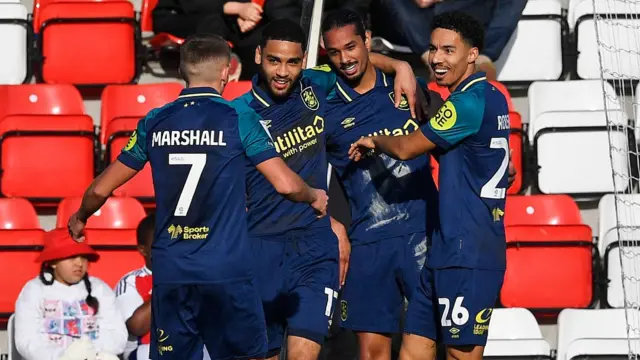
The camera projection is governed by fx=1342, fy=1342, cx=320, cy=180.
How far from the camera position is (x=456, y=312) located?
6.57m

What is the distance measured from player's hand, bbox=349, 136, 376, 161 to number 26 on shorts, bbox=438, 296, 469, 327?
81 cm

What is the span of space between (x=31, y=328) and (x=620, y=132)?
4042 millimetres

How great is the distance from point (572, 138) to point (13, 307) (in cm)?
386

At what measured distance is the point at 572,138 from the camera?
913 cm

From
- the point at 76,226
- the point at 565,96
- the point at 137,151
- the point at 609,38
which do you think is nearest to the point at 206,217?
the point at 137,151

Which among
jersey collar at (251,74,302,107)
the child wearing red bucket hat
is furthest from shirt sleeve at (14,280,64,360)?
jersey collar at (251,74,302,107)

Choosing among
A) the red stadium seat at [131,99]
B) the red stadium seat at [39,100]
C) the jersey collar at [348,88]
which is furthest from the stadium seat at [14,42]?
the jersey collar at [348,88]

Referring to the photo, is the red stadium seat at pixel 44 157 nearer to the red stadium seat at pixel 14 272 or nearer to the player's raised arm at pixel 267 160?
the red stadium seat at pixel 14 272

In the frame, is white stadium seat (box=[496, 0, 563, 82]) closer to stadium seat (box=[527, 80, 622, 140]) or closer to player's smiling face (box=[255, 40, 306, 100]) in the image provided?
stadium seat (box=[527, 80, 622, 140])

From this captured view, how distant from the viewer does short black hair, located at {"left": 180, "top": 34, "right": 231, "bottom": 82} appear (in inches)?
240

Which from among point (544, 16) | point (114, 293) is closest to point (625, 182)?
point (544, 16)

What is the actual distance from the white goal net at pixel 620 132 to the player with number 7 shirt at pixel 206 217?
2.65 metres

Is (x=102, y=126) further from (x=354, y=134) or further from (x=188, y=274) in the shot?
(x=188, y=274)

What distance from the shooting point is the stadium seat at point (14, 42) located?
9.52 m
